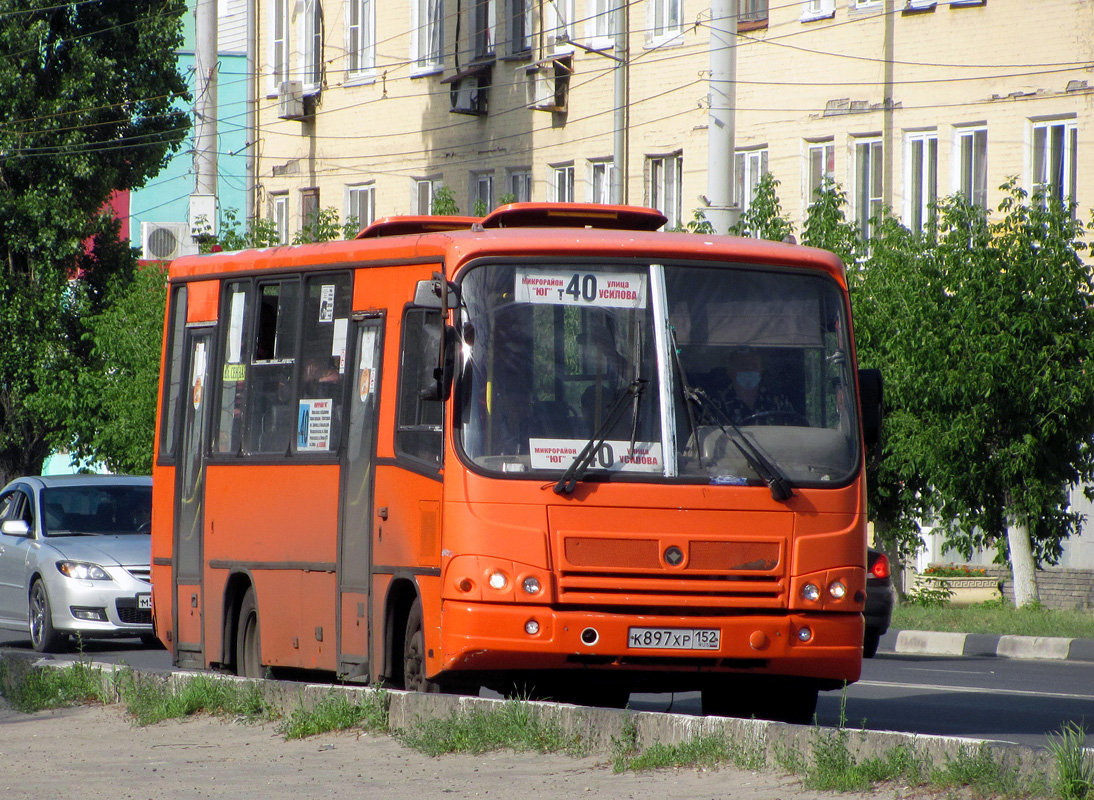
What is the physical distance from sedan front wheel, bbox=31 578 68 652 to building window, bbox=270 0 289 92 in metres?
24.2

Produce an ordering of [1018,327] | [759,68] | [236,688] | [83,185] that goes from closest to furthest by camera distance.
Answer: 1. [236,688]
2. [1018,327]
3. [759,68]
4. [83,185]

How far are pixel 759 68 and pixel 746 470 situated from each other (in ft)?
68.9

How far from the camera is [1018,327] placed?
21.0m

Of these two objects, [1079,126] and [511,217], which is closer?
[511,217]

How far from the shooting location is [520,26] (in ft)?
114

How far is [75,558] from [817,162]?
15293 millimetres

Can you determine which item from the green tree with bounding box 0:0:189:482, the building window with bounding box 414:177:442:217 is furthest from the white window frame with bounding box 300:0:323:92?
the green tree with bounding box 0:0:189:482

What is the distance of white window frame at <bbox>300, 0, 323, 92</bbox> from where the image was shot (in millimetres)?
39906

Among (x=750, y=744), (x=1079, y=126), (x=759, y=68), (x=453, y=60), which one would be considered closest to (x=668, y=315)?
(x=750, y=744)

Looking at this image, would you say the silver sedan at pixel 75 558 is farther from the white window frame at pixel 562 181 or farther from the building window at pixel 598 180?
the white window frame at pixel 562 181

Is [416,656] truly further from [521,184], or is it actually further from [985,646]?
[521,184]

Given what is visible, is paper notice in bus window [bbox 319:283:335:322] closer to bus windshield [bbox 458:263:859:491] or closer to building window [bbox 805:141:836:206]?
bus windshield [bbox 458:263:859:491]

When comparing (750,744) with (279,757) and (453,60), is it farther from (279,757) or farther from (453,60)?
(453,60)

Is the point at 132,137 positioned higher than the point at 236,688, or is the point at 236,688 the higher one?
the point at 132,137
